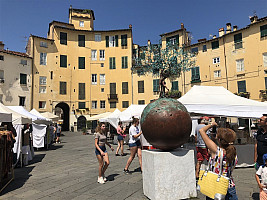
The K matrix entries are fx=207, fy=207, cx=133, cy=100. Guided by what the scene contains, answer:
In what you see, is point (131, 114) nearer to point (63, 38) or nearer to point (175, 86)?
point (175, 86)

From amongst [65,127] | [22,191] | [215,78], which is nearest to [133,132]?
[22,191]

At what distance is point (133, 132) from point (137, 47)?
103ft

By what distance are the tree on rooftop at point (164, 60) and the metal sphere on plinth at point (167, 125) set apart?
24800mm

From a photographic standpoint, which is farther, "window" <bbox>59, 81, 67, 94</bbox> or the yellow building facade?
"window" <bbox>59, 81, 67, 94</bbox>

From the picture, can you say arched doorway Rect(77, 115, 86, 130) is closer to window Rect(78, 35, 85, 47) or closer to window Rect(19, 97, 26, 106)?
window Rect(19, 97, 26, 106)

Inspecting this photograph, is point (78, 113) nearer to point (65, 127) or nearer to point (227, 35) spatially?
point (65, 127)

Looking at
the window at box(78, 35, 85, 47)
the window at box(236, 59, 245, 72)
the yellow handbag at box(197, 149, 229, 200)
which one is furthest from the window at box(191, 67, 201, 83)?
the yellow handbag at box(197, 149, 229, 200)

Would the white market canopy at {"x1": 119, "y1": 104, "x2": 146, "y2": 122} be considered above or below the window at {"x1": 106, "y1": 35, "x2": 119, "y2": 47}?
below

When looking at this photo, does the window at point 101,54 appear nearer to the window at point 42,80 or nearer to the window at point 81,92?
the window at point 81,92

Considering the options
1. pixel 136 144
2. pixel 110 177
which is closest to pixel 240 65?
pixel 136 144

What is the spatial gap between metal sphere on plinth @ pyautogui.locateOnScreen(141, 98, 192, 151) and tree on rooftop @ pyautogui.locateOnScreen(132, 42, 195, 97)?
24800 millimetres

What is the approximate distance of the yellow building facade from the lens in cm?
3111

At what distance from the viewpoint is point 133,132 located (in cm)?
667

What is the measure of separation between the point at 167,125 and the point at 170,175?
0.91 metres
